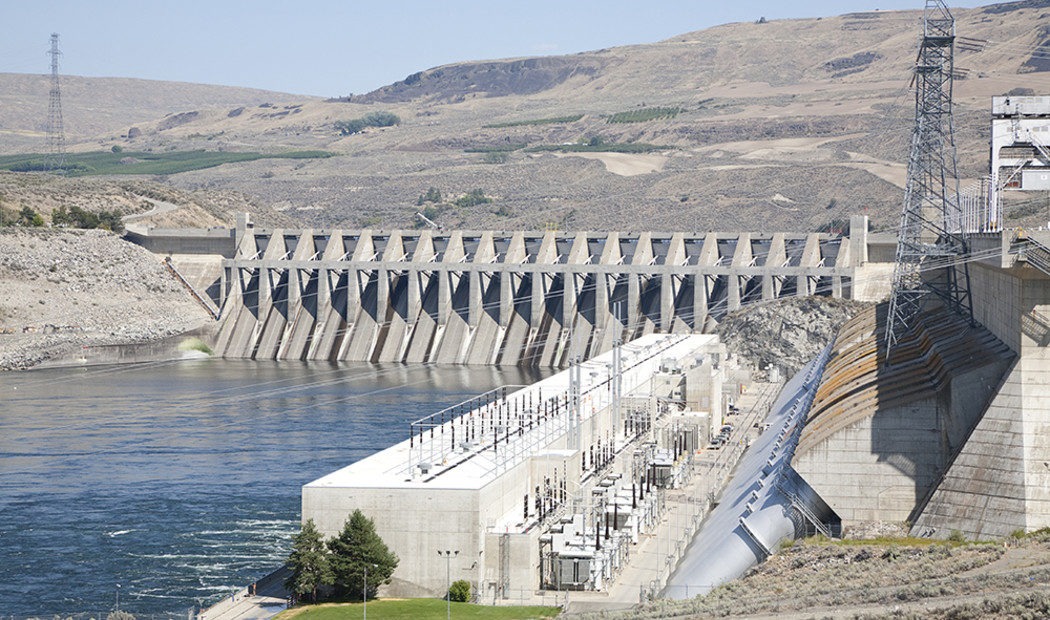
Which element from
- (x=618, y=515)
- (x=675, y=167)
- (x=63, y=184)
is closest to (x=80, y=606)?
(x=618, y=515)

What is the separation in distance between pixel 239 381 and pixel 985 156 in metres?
102

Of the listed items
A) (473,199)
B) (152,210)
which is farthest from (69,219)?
(473,199)

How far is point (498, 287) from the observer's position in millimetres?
95875

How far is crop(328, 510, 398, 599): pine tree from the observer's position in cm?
3456

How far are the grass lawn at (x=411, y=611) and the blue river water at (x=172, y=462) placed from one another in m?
3.59

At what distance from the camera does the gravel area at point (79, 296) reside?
89.4 m

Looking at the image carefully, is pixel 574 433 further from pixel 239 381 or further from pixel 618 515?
pixel 239 381

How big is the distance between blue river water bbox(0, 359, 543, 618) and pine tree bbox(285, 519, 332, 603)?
9.64 feet

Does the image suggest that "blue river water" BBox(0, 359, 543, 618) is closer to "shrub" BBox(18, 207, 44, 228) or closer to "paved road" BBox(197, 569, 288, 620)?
"paved road" BBox(197, 569, 288, 620)

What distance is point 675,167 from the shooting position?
196125mm

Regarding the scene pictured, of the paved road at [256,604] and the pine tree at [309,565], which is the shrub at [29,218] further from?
the pine tree at [309,565]

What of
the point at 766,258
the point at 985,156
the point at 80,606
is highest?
the point at 985,156

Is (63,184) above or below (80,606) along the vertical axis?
above

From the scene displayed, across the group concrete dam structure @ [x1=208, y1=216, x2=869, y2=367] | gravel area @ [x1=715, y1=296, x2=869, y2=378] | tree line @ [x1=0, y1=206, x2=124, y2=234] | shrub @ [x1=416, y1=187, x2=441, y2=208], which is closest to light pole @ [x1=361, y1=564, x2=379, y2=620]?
gravel area @ [x1=715, y1=296, x2=869, y2=378]
